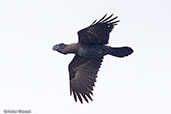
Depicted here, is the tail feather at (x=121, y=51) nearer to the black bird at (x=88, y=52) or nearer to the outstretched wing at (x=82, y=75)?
the black bird at (x=88, y=52)

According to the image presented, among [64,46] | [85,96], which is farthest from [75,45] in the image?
[85,96]

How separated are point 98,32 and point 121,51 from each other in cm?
92

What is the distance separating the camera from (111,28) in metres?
17.9

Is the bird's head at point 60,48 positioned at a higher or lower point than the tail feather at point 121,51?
higher

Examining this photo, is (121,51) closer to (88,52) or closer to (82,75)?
(88,52)

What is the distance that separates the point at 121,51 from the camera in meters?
18.0

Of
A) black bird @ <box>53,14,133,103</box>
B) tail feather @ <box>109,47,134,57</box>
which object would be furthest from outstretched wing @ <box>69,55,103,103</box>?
tail feather @ <box>109,47,134,57</box>

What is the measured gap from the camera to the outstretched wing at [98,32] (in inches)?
702

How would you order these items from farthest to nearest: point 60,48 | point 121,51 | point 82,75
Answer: point 82,75 → point 60,48 → point 121,51

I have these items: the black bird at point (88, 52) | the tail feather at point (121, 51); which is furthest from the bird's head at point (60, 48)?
the tail feather at point (121, 51)

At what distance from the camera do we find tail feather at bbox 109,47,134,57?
17.9m

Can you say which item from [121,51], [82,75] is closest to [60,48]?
[82,75]

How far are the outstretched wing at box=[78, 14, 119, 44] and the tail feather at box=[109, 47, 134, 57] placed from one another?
35cm

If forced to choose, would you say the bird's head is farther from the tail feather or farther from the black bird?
the tail feather
